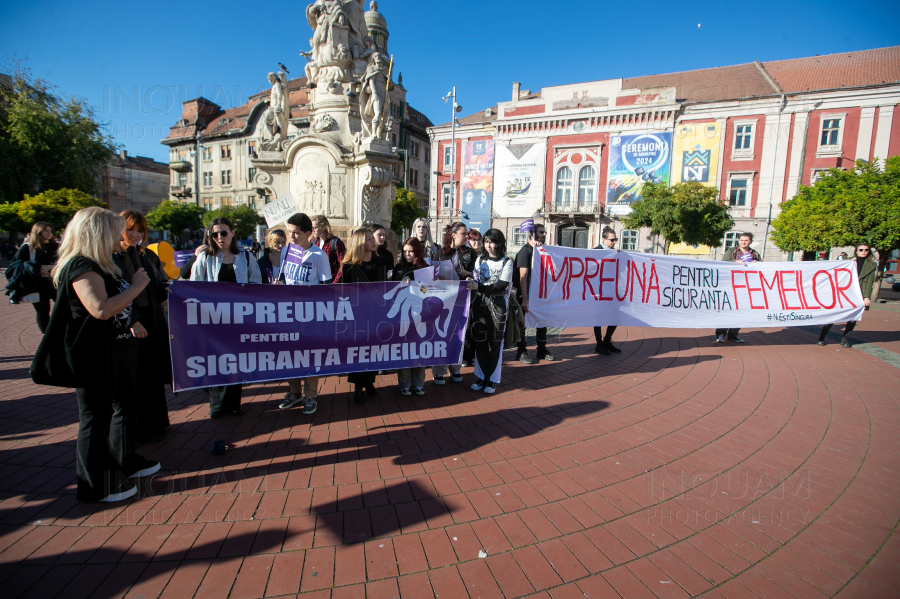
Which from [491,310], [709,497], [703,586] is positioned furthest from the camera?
[491,310]

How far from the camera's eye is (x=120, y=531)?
99.0 inches

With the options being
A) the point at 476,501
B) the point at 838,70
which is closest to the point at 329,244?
the point at 476,501

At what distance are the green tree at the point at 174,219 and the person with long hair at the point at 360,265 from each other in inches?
1630

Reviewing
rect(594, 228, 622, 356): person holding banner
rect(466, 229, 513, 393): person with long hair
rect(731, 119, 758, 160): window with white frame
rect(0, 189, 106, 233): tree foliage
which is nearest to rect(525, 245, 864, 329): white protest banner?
rect(594, 228, 622, 356): person holding banner

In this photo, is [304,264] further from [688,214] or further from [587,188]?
[587,188]

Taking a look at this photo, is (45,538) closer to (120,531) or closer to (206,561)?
(120,531)

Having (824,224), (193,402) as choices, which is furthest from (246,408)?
(824,224)

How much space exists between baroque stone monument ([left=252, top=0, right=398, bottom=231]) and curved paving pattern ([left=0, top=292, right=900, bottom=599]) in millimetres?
5115

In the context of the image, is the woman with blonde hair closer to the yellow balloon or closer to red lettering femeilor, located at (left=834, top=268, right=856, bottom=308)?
the yellow balloon

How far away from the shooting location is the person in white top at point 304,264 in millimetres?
4250

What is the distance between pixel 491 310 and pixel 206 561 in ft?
11.6

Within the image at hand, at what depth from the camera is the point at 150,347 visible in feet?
11.8

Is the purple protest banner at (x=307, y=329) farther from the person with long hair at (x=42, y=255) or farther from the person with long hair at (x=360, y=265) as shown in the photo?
the person with long hair at (x=42, y=255)

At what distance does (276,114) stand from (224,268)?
6.28 metres
